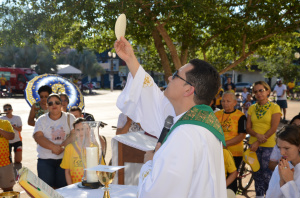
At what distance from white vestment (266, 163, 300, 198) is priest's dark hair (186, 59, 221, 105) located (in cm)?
171

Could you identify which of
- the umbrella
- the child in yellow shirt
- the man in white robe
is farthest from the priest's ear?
the umbrella

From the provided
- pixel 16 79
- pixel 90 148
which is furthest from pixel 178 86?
pixel 16 79

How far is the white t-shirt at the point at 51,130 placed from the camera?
451cm

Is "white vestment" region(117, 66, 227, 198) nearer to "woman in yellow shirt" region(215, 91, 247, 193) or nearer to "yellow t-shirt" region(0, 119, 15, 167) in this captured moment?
"woman in yellow shirt" region(215, 91, 247, 193)

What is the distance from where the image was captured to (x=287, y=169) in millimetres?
3080

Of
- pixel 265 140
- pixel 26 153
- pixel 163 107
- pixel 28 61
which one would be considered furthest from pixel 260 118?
pixel 28 61

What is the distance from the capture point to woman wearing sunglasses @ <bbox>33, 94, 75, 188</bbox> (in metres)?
4.43

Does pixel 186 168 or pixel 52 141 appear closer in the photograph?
pixel 186 168

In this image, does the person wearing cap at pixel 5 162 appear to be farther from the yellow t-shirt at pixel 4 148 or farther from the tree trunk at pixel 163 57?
the tree trunk at pixel 163 57

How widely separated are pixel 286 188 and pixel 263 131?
2.17m

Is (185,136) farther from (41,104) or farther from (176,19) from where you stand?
(176,19)

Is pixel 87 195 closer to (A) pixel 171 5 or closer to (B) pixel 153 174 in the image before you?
(B) pixel 153 174

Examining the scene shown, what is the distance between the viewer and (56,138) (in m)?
4.55

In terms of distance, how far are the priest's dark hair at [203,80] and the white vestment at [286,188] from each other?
1.71 m
